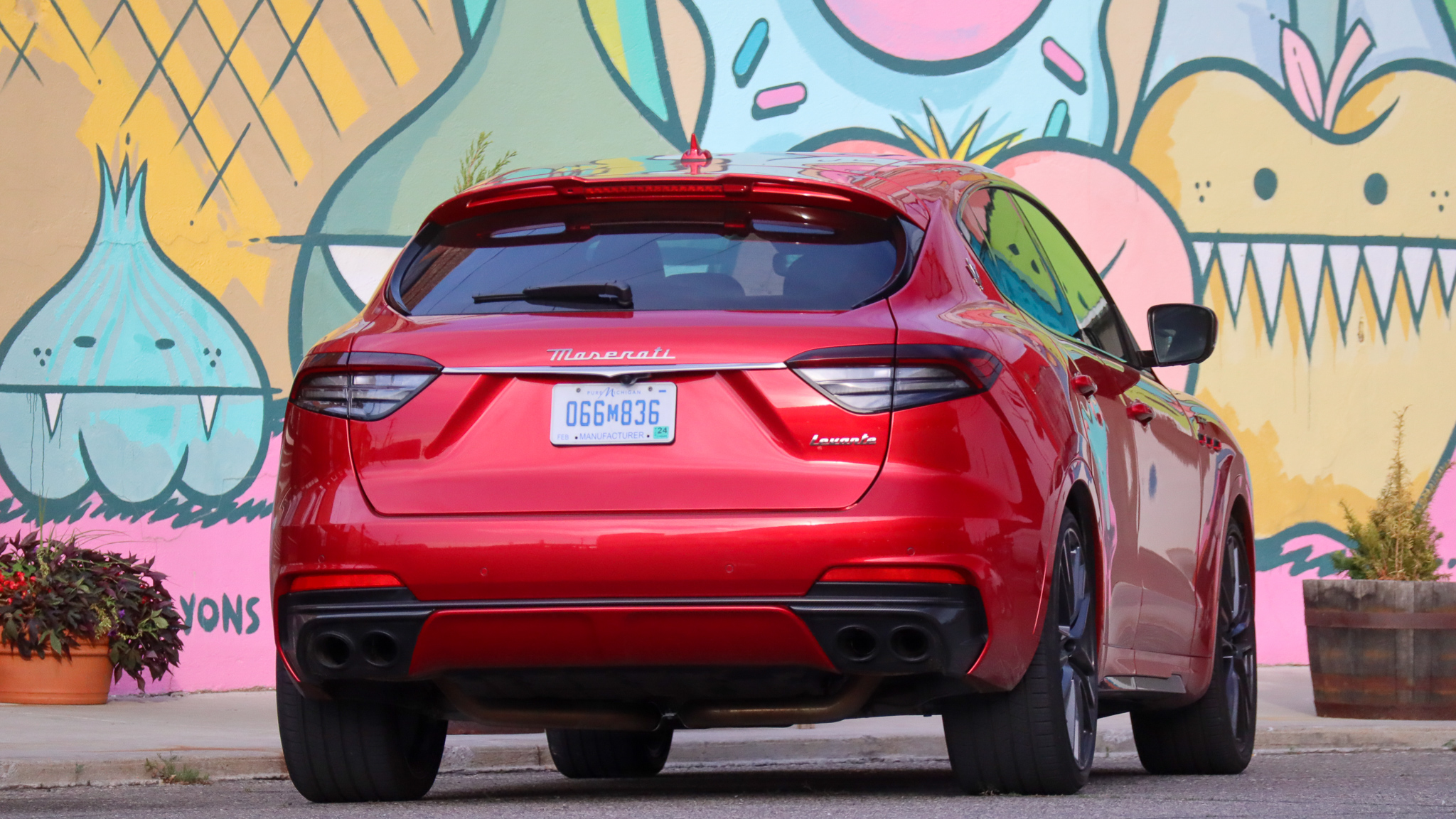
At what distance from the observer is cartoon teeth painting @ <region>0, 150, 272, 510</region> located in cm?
1088

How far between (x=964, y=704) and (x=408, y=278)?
1.74 m

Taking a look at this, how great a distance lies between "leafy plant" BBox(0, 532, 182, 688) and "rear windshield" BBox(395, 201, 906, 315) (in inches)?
206

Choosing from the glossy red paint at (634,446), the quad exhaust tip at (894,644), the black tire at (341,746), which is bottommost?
the black tire at (341,746)

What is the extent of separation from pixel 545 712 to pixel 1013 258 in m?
1.80

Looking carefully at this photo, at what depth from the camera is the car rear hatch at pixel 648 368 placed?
403 cm

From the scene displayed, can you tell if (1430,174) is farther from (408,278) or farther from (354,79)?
(408,278)

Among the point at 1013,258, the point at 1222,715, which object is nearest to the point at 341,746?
the point at 1013,258

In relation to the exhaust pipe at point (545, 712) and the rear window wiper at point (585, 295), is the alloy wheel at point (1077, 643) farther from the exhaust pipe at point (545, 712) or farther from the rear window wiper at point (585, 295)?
the rear window wiper at point (585, 295)

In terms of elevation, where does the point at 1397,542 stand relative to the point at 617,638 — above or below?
below

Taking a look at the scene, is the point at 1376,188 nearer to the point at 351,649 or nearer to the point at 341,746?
the point at 341,746

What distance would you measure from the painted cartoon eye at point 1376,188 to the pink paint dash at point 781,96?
400cm

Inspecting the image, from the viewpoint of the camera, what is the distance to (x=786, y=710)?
4.41m

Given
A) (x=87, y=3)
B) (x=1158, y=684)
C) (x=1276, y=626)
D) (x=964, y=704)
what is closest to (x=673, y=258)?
(x=964, y=704)

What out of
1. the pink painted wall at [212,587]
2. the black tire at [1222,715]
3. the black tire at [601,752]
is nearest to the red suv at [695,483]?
the black tire at [1222,715]
